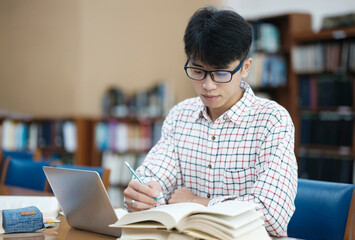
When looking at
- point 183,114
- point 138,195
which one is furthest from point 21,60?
point 138,195

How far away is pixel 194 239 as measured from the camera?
1.35m

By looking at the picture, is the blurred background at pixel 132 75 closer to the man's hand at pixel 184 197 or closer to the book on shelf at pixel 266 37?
the book on shelf at pixel 266 37

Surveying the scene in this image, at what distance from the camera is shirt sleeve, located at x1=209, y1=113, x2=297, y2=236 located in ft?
5.36

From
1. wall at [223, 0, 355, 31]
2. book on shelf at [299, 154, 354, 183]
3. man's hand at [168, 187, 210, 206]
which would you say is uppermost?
wall at [223, 0, 355, 31]

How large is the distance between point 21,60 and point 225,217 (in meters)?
6.05

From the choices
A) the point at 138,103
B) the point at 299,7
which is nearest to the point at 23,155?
the point at 138,103

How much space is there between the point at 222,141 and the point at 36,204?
0.76 m

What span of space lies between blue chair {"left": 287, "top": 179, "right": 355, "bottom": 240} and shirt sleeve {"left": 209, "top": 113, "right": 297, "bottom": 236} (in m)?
0.27

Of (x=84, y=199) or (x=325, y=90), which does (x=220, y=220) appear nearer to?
(x=84, y=199)

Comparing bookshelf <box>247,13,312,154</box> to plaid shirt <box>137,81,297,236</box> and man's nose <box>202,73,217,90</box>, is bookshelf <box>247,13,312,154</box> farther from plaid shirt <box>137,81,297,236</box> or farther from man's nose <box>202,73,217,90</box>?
man's nose <box>202,73,217,90</box>

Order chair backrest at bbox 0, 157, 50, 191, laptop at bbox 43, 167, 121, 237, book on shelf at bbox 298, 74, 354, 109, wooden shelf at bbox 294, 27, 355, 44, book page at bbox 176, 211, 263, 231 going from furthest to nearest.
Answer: book on shelf at bbox 298, 74, 354, 109 → wooden shelf at bbox 294, 27, 355, 44 → chair backrest at bbox 0, 157, 50, 191 → laptop at bbox 43, 167, 121, 237 → book page at bbox 176, 211, 263, 231

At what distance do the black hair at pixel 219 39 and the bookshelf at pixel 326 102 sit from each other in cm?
340

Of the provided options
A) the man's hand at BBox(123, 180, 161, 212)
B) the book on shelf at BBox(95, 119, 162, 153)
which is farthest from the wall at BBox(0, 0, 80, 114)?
the man's hand at BBox(123, 180, 161, 212)

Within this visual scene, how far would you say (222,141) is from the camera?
197cm
